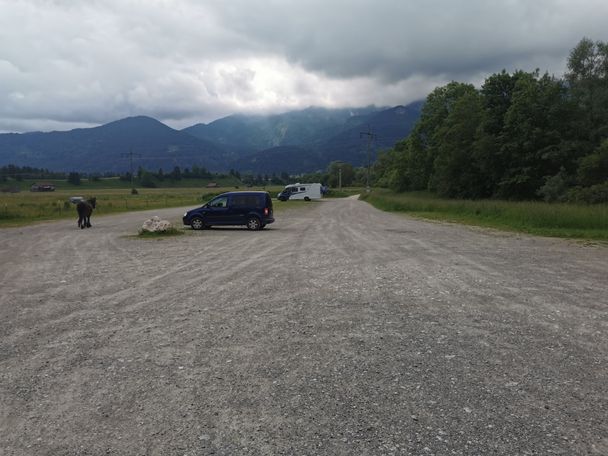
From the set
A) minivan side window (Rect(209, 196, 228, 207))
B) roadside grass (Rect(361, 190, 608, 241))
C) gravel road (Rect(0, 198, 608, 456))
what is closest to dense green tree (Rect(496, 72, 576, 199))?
roadside grass (Rect(361, 190, 608, 241))

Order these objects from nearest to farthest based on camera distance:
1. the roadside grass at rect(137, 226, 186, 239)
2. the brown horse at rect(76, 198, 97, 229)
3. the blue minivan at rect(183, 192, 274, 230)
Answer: the roadside grass at rect(137, 226, 186, 239), the blue minivan at rect(183, 192, 274, 230), the brown horse at rect(76, 198, 97, 229)

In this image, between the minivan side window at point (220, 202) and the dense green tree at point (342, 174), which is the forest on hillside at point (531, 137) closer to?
the minivan side window at point (220, 202)

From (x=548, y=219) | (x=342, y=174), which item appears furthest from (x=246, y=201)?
(x=342, y=174)

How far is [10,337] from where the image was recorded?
646cm

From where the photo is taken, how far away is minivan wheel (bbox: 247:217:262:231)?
953 inches

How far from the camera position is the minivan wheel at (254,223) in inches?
953

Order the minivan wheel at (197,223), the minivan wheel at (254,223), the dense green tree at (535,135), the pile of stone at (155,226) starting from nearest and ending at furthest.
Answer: the pile of stone at (155,226) < the minivan wheel at (254,223) < the minivan wheel at (197,223) < the dense green tree at (535,135)

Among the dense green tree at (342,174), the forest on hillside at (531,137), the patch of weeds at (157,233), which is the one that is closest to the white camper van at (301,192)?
the forest on hillside at (531,137)

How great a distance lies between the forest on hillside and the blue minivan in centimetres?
2348

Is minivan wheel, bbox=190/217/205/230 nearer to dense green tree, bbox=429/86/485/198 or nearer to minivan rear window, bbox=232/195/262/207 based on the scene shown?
minivan rear window, bbox=232/195/262/207

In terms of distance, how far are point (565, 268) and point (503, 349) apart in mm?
7366

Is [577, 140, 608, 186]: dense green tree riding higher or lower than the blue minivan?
higher

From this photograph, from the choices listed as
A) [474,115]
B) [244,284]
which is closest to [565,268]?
[244,284]

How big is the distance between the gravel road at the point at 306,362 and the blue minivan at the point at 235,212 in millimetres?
12818
